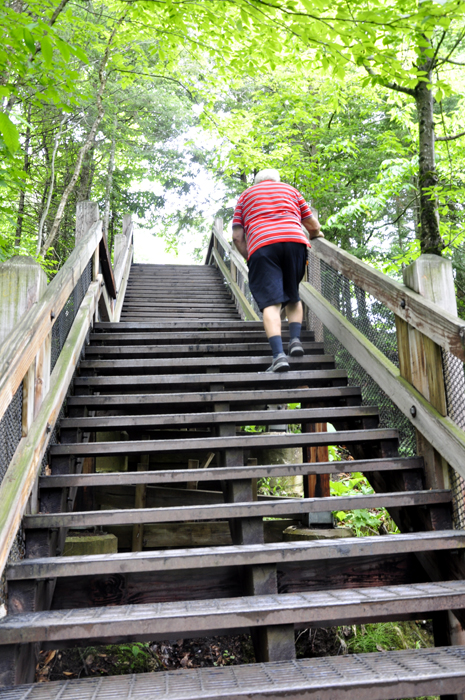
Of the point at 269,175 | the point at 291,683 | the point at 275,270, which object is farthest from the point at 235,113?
the point at 291,683

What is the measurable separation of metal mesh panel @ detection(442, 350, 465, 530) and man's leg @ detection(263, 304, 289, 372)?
1218 mm

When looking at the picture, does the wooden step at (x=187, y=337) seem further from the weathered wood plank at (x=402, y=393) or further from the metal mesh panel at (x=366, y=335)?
the weathered wood plank at (x=402, y=393)

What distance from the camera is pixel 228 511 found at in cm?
226

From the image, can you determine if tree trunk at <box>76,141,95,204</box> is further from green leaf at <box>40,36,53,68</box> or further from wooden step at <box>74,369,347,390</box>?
green leaf at <box>40,36,53,68</box>

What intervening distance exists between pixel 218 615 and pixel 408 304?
1820 millimetres

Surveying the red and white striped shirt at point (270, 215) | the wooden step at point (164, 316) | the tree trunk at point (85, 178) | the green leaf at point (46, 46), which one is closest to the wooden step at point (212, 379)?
the red and white striped shirt at point (270, 215)

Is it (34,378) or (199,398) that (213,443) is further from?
(34,378)

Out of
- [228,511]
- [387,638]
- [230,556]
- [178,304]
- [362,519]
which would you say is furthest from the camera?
[178,304]

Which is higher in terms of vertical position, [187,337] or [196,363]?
[187,337]

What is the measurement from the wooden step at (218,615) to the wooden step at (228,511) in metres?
0.42

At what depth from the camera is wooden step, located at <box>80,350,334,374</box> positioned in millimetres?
3730

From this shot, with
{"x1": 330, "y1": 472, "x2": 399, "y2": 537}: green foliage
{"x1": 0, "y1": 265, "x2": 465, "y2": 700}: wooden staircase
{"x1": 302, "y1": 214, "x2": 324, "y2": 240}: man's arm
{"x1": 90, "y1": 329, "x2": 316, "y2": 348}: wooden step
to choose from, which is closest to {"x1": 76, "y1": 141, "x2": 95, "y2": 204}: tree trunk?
{"x1": 90, "y1": 329, "x2": 316, "y2": 348}: wooden step

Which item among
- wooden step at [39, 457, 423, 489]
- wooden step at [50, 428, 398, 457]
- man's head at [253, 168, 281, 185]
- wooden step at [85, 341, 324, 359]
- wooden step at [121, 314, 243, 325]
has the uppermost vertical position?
man's head at [253, 168, 281, 185]

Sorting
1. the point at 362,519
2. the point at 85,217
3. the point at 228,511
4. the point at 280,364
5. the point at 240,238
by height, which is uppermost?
the point at 85,217
